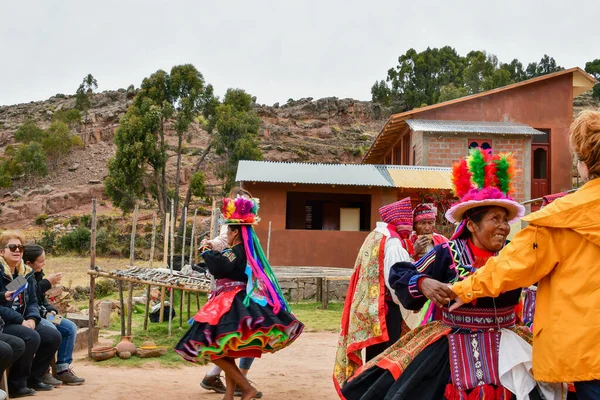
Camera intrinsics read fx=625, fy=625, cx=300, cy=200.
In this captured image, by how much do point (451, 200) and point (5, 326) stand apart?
15.4 meters

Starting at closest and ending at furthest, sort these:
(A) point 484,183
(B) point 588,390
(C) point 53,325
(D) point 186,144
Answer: (B) point 588,390 → (A) point 484,183 → (C) point 53,325 → (D) point 186,144

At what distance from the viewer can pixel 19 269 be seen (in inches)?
240

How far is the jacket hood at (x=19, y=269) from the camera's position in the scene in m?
5.76

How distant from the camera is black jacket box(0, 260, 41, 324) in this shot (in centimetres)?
573

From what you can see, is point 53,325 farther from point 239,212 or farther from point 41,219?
point 41,219

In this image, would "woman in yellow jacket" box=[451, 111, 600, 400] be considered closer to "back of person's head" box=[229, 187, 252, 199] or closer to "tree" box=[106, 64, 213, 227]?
"back of person's head" box=[229, 187, 252, 199]

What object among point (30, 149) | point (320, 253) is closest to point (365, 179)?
point (320, 253)

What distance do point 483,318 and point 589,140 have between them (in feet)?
3.58

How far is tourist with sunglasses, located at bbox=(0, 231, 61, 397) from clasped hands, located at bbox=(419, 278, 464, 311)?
398cm

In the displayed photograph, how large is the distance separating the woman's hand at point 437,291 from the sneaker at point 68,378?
4.71 meters

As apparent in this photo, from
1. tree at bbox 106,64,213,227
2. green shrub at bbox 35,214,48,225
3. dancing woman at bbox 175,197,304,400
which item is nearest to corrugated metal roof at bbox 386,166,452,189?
tree at bbox 106,64,213,227

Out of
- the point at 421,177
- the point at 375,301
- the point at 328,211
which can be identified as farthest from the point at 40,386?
the point at 328,211

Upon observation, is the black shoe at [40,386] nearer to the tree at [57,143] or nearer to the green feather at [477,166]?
the green feather at [477,166]

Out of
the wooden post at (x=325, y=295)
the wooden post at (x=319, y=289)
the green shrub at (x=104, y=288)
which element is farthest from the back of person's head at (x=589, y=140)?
the green shrub at (x=104, y=288)
